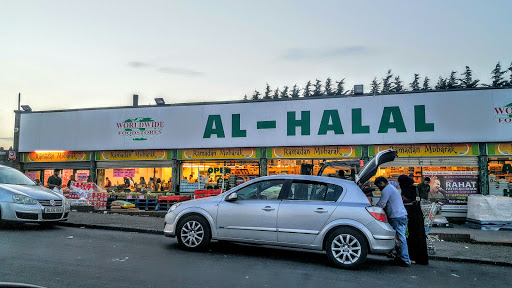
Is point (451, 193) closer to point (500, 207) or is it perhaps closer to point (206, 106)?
point (500, 207)

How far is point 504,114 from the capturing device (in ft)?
59.5

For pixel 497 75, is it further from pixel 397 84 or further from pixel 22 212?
pixel 22 212

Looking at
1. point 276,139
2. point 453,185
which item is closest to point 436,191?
point 453,185

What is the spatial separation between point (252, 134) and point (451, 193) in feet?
31.5

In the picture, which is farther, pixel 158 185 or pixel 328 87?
pixel 328 87

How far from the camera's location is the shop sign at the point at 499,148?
18219mm

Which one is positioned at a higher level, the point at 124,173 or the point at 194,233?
the point at 124,173

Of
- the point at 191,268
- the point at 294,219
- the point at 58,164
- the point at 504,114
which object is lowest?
the point at 191,268

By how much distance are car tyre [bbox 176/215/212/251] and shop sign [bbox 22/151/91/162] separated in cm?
1714

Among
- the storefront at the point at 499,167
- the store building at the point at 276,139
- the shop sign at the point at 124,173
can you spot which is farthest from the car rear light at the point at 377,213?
the shop sign at the point at 124,173

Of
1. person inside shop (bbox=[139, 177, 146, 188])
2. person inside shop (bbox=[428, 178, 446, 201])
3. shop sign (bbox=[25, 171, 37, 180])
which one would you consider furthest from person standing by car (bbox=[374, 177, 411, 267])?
shop sign (bbox=[25, 171, 37, 180])

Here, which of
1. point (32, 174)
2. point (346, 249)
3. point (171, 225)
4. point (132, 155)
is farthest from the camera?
point (32, 174)

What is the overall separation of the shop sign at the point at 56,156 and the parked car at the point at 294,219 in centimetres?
1710

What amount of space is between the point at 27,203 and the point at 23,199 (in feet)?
0.44
